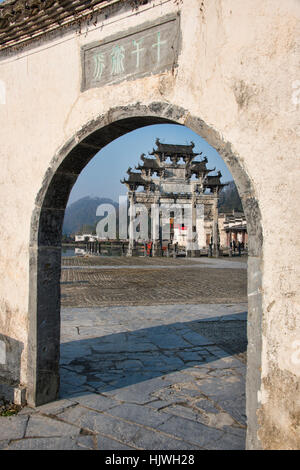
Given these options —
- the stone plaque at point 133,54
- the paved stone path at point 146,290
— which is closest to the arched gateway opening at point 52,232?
the stone plaque at point 133,54

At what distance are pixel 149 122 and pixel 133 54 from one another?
54 cm

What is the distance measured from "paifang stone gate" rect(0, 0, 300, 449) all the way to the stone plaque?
0.01 meters

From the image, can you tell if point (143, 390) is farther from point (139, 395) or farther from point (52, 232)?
point (52, 232)

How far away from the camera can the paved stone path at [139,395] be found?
295cm

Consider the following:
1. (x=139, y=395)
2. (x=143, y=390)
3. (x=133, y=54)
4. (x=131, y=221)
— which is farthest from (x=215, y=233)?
(x=133, y=54)

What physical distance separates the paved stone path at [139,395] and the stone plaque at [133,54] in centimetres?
284

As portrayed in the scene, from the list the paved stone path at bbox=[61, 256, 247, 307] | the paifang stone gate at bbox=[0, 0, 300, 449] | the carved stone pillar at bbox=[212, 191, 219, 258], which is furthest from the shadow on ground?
the carved stone pillar at bbox=[212, 191, 219, 258]

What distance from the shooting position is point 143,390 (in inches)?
154

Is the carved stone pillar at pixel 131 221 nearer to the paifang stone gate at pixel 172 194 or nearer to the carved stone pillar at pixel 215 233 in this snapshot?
the paifang stone gate at pixel 172 194

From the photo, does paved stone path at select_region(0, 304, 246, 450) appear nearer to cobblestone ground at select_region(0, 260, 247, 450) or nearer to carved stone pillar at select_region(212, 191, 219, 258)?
cobblestone ground at select_region(0, 260, 247, 450)

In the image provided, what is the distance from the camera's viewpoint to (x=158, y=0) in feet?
9.43

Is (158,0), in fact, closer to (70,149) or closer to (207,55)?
(207,55)

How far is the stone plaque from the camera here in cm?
282
